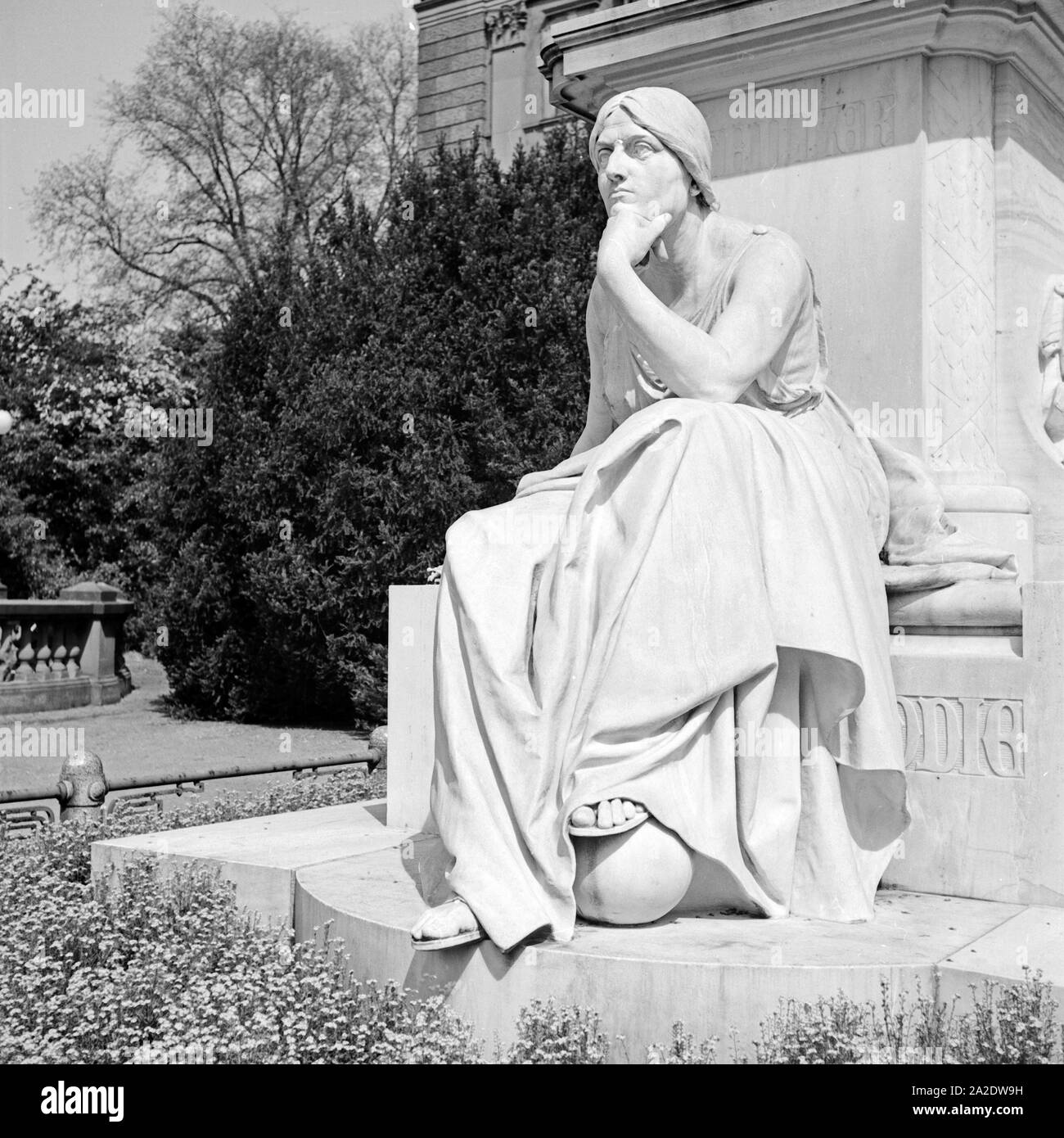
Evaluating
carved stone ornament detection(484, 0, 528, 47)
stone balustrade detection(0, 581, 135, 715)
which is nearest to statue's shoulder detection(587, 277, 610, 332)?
stone balustrade detection(0, 581, 135, 715)

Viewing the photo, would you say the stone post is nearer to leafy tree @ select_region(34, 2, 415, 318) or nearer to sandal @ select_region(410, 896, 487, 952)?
leafy tree @ select_region(34, 2, 415, 318)

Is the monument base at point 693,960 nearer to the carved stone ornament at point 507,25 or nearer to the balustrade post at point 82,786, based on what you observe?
the balustrade post at point 82,786

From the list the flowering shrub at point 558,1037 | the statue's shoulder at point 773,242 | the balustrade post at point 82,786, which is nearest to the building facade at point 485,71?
the balustrade post at point 82,786

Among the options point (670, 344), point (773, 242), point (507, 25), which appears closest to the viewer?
point (670, 344)

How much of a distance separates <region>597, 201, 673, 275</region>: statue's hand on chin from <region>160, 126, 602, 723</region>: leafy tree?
11.1m

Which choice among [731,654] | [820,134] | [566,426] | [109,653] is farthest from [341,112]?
[731,654]

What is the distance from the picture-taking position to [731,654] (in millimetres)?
3432

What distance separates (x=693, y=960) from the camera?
309cm

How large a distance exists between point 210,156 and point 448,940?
92.9 feet

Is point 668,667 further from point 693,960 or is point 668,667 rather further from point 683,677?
point 693,960

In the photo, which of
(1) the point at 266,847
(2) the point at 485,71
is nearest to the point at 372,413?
(1) the point at 266,847

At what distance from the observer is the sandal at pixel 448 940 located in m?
3.17

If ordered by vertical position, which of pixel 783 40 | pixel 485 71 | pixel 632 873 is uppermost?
pixel 485 71
